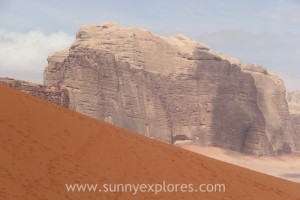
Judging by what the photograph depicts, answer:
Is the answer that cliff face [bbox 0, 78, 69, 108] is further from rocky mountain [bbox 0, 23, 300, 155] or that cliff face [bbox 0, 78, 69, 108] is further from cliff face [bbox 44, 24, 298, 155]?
rocky mountain [bbox 0, 23, 300, 155]

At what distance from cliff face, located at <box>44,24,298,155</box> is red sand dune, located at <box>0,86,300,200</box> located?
3989 cm

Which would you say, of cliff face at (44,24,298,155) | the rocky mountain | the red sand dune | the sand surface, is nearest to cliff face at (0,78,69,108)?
cliff face at (44,24,298,155)

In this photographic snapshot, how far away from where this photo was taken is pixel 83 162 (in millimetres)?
9734

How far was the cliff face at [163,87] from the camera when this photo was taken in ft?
177

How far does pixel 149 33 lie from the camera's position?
197 feet

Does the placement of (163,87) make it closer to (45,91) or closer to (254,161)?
(254,161)

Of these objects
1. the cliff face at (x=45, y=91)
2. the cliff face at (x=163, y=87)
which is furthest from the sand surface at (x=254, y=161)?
the cliff face at (x=45, y=91)

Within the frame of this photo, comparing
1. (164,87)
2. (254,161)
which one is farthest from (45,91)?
(254,161)

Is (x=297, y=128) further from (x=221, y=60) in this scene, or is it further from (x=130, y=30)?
(x=130, y=30)

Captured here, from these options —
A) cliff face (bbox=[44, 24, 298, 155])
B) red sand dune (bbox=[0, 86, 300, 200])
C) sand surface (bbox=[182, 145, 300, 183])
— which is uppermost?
red sand dune (bbox=[0, 86, 300, 200])

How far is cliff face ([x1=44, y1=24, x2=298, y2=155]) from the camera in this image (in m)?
54.1

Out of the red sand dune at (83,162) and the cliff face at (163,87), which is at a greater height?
the red sand dune at (83,162)

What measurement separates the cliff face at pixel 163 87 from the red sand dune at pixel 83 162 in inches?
1570

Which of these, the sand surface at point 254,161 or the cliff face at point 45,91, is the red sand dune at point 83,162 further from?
the sand surface at point 254,161
